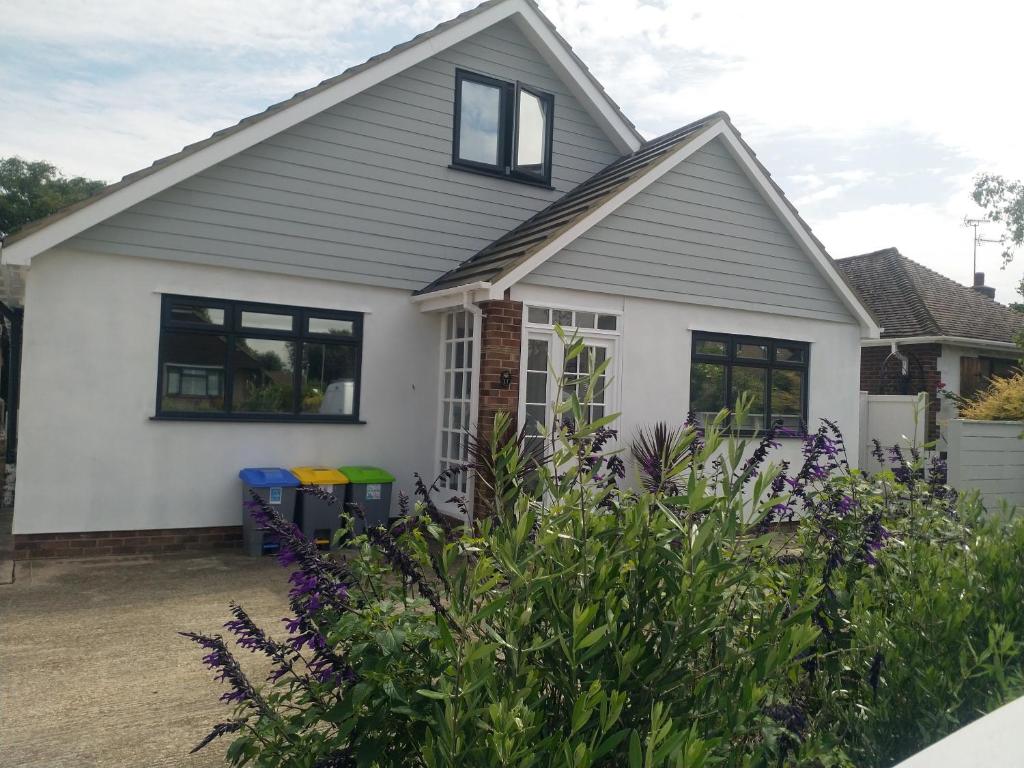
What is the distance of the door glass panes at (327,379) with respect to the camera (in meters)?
9.50

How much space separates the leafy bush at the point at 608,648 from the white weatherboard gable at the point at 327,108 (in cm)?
639

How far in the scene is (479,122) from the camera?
1088 centimetres

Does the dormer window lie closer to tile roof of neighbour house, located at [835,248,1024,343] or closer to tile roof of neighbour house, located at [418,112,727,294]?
tile roof of neighbour house, located at [418,112,727,294]

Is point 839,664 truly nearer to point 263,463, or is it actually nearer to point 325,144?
point 263,463

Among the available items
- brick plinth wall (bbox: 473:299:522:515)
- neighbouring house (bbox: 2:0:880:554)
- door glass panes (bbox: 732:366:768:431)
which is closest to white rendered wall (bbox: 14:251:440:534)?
neighbouring house (bbox: 2:0:880:554)

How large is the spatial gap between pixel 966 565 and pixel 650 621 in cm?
200

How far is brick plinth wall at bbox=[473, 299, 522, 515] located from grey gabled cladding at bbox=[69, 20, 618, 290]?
1.70 metres

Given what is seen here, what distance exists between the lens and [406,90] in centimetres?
1021

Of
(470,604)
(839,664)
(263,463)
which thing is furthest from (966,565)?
(263,463)

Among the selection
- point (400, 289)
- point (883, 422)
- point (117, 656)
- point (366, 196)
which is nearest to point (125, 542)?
point (117, 656)

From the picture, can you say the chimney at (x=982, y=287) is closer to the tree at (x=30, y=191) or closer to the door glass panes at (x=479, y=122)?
the door glass panes at (x=479, y=122)

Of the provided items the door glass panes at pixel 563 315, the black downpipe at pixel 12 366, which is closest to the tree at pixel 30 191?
the black downpipe at pixel 12 366

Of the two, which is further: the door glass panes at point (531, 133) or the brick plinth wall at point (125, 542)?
the door glass panes at point (531, 133)

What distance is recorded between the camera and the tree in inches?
1508
